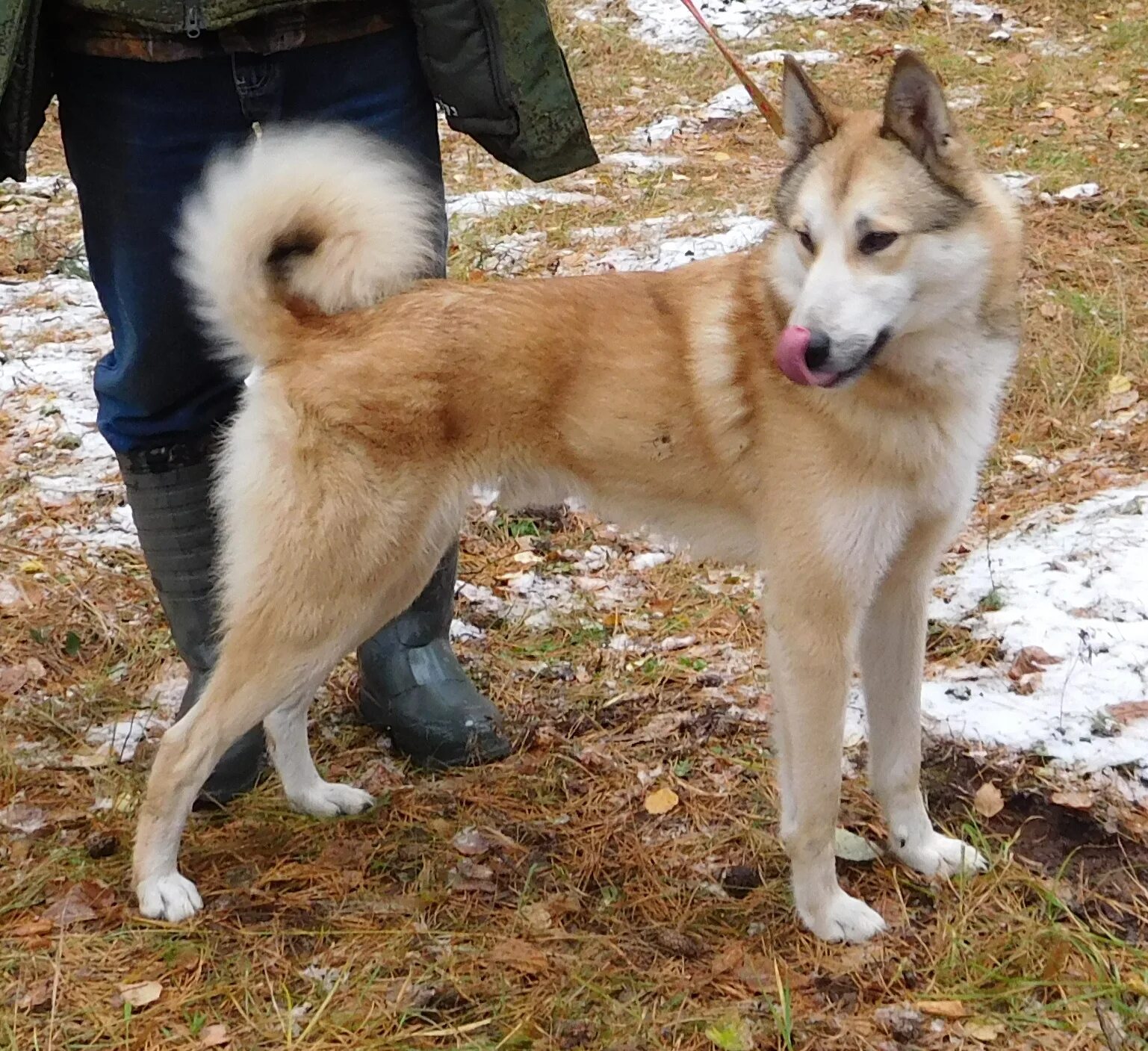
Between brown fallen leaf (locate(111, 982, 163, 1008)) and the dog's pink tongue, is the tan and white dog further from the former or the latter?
brown fallen leaf (locate(111, 982, 163, 1008))

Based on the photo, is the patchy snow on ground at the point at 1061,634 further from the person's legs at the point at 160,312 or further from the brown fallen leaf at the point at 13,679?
the brown fallen leaf at the point at 13,679

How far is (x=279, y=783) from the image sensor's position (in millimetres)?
2732

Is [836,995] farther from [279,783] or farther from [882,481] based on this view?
[279,783]

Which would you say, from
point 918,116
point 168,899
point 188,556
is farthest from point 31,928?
point 918,116

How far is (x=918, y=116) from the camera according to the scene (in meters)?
2.00

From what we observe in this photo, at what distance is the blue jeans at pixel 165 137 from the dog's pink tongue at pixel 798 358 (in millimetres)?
921

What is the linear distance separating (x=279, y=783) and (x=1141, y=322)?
350 centimetres

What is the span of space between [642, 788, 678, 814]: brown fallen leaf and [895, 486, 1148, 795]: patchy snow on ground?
0.62m

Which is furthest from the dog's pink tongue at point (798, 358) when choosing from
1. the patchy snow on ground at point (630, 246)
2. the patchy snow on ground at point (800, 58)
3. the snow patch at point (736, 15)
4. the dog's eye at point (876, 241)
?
the snow patch at point (736, 15)

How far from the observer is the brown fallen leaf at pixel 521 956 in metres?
2.13

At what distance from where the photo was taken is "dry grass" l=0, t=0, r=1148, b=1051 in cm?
200

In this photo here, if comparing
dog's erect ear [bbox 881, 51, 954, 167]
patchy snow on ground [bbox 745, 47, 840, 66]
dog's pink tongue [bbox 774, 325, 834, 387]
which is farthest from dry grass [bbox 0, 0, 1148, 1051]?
patchy snow on ground [bbox 745, 47, 840, 66]

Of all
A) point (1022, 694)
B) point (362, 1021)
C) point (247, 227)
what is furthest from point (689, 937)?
point (247, 227)

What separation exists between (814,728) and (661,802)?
1.95ft
